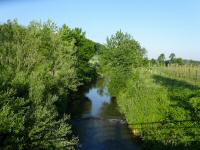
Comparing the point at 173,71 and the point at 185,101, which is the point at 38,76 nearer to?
the point at 185,101

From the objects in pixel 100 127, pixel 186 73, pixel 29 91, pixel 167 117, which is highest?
pixel 186 73

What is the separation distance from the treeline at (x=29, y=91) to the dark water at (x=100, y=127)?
9.19 feet

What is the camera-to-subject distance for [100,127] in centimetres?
3431

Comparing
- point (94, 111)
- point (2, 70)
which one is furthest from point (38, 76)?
point (94, 111)

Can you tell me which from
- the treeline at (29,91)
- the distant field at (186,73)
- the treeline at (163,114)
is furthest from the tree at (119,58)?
the treeline at (29,91)

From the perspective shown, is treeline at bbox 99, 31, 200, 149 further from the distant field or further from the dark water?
the distant field

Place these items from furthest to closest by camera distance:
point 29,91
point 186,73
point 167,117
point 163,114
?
point 186,73, point 163,114, point 167,117, point 29,91

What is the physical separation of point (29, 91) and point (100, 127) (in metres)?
15.0

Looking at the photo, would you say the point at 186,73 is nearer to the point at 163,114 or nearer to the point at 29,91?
the point at 163,114

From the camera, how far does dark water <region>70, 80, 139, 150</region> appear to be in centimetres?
2859

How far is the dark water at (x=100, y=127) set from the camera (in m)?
28.6

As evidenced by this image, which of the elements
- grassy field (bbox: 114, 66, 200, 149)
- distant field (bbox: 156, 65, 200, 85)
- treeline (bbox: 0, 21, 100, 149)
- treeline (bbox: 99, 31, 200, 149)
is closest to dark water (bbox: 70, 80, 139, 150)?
treeline (bbox: 99, 31, 200, 149)

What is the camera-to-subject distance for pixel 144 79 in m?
35.8

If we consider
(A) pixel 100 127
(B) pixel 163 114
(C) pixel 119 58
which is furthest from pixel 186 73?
(B) pixel 163 114
